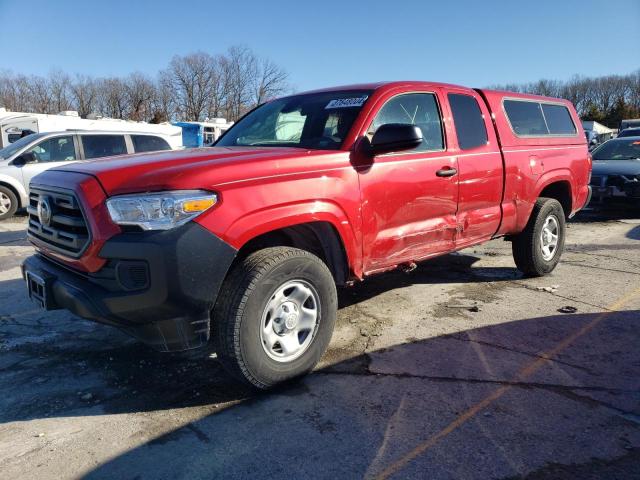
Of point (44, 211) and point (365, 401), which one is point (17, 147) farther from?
point (365, 401)

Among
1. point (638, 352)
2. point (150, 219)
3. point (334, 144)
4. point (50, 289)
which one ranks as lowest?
point (638, 352)

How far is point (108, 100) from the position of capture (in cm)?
6047

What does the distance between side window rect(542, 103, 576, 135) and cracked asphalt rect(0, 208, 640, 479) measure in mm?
2086

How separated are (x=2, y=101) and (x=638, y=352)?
214ft

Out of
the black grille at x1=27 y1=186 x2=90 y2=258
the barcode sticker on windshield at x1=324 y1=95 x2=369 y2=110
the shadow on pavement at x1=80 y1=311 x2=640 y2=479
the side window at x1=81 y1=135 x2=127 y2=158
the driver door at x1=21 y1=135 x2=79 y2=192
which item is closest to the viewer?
the shadow on pavement at x1=80 y1=311 x2=640 y2=479

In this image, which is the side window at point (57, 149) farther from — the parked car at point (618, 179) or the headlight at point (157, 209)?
the parked car at point (618, 179)

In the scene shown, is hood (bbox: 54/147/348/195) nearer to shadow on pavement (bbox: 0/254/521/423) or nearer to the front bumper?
the front bumper

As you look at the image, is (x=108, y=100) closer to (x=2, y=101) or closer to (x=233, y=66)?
(x=2, y=101)

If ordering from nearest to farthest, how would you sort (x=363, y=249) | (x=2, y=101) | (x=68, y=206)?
1. (x=68, y=206)
2. (x=363, y=249)
3. (x=2, y=101)

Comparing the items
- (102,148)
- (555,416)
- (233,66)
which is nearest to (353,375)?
(555,416)

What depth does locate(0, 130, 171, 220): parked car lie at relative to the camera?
9.84m

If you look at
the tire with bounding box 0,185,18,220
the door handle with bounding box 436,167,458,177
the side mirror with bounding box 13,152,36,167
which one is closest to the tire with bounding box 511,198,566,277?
the door handle with bounding box 436,167,458,177

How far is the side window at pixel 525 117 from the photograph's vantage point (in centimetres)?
513

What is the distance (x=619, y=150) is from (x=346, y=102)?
9.38 m
